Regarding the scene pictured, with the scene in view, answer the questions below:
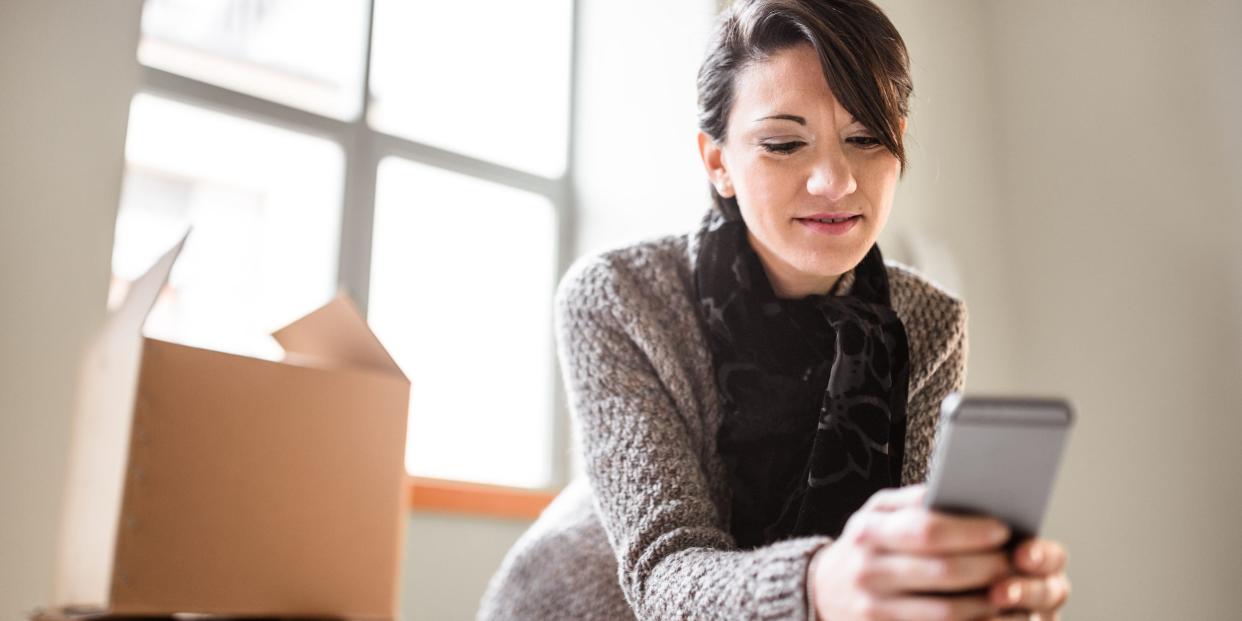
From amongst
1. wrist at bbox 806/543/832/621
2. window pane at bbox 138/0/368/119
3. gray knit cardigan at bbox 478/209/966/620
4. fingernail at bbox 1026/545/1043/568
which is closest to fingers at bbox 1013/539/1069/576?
fingernail at bbox 1026/545/1043/568

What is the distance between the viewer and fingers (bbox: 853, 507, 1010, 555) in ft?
1.71

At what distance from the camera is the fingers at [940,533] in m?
0.52

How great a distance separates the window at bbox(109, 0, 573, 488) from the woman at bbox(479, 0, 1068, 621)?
1.10 meters

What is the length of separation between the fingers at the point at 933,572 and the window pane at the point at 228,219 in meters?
1.73

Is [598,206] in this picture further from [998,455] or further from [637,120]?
[998,455]

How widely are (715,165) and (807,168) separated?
0.54 feet

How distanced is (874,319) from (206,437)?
0.65 m

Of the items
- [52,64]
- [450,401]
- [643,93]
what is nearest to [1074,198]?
[643,93]

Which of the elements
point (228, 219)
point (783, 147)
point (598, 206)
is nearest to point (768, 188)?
point (783, 147)

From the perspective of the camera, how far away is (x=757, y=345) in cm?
106

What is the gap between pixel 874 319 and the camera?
1.04 metres

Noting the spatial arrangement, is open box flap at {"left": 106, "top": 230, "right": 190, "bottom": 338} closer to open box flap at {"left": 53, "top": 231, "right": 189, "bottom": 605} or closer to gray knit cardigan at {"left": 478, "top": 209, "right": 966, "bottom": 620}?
open box flap at {"left": 53, "top": 231, "right": 189, "bottom": 605}

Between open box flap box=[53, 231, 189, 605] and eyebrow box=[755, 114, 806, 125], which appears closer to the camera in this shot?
open box flap box=[53, 231, 189, 605]

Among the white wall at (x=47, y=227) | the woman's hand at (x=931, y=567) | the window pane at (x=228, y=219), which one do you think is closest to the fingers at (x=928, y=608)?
the woman's hand at (x=931, y=567)
